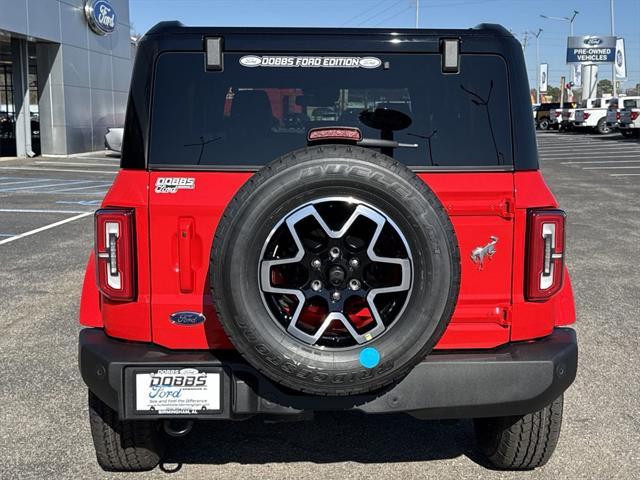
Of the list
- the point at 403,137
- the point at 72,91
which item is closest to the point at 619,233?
the point at 403,137

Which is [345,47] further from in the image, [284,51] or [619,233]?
[619,233]

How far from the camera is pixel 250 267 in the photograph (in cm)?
274

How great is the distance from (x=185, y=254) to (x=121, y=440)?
37.4 inches

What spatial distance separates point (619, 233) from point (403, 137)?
8.22 m

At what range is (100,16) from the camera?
2791 centimetres

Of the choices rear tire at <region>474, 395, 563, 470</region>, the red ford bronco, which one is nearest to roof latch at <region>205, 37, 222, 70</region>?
the red ford bronco

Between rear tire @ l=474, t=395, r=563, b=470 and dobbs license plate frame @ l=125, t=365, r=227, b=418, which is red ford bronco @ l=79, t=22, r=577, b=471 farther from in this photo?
rear tire @ l=474, t=395, r=563, b=470

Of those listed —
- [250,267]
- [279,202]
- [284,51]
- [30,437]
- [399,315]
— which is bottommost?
[30,437]

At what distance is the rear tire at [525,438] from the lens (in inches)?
134

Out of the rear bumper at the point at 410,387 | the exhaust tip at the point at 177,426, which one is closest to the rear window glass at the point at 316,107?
the rear bumper at the point at 410,387

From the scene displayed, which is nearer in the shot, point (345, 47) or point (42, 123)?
point (345, 47)

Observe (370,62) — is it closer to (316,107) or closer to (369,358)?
(316,107)

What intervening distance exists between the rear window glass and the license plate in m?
0.81

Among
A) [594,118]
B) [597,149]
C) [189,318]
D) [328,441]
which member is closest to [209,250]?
[189,318]
